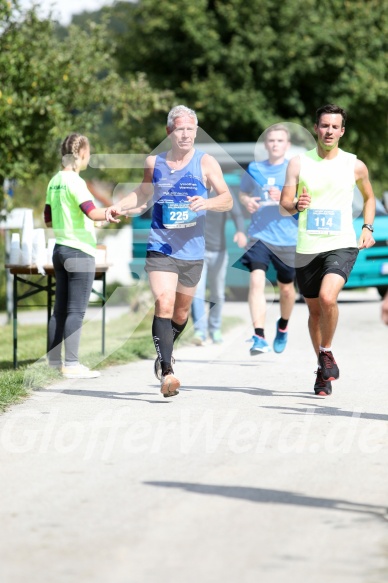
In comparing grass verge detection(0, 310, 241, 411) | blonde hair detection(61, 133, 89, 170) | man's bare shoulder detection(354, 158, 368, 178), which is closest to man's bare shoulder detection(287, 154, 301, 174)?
man's bare shoulder detection(354, 158, 368, 178)

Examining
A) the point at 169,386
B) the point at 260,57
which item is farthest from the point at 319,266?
the point at 260,57

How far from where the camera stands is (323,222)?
356 inches

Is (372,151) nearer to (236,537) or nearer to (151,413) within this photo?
(151,413)

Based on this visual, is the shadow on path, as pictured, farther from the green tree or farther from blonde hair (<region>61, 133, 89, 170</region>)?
the green tree

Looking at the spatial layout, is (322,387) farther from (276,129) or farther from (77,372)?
(276,129)

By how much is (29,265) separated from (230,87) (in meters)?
A: 26.8

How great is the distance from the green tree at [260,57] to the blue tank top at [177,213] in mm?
26575

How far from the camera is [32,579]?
173 inches

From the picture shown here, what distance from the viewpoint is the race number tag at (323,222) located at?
29.6ft

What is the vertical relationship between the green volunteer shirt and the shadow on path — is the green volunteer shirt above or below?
above

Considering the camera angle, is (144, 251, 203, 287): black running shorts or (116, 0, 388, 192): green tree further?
(116, 0, 388, 192): green tree

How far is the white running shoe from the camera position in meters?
10.3

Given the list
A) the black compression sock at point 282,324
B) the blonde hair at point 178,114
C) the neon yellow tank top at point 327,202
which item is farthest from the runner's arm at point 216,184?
the black compression sock at point 282,324

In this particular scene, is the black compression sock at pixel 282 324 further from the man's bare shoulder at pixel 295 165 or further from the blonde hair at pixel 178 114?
the blonde hair at pixel 178 114
